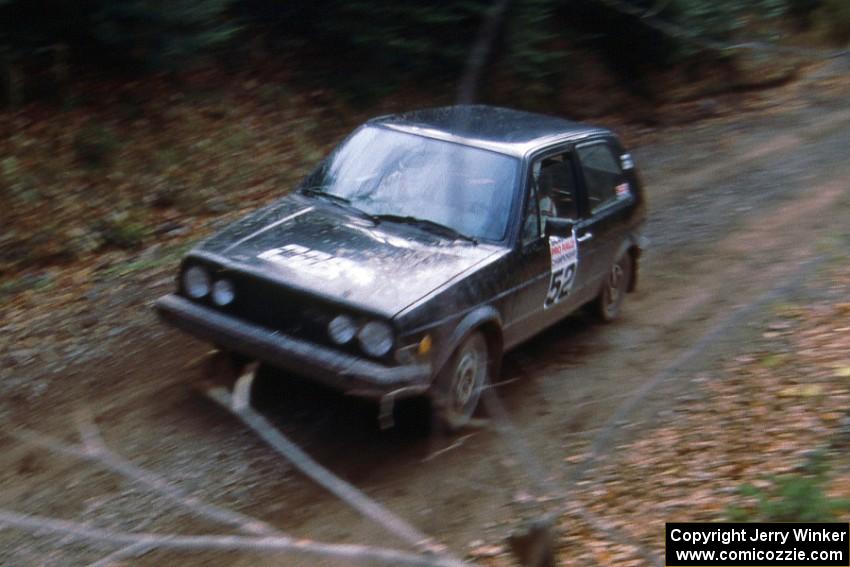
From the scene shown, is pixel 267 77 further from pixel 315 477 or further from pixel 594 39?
pixel 315 477

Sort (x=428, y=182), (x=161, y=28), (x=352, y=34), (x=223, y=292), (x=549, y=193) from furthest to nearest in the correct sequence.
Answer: (x=352, y=34) → (x=161, y=28) → (x=549, y=193) → (x=428, y=182) → (x=223, y=292)

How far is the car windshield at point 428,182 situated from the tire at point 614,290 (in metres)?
1.83

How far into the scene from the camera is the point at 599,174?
7.84 metres

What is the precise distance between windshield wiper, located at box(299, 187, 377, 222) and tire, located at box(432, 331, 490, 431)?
1.10m

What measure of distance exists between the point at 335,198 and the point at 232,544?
280 cm

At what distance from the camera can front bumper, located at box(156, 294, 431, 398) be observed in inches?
215

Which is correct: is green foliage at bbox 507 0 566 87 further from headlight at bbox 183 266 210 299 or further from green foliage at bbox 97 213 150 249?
headlight at bbox 183 266 210 299

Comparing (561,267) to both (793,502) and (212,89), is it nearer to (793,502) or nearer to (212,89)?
(793,502)

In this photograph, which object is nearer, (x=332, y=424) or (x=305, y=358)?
(x=305, y=358)

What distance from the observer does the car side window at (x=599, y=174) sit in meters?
7.62

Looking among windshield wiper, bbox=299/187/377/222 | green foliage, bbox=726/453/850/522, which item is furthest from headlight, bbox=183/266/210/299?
green foliage, bbox=726/453/850/522

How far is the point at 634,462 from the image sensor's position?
19.6 ft

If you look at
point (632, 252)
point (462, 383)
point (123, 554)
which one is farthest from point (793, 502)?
point (632, 252)

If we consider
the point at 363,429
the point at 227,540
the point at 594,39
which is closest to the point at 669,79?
the point at 594,39
